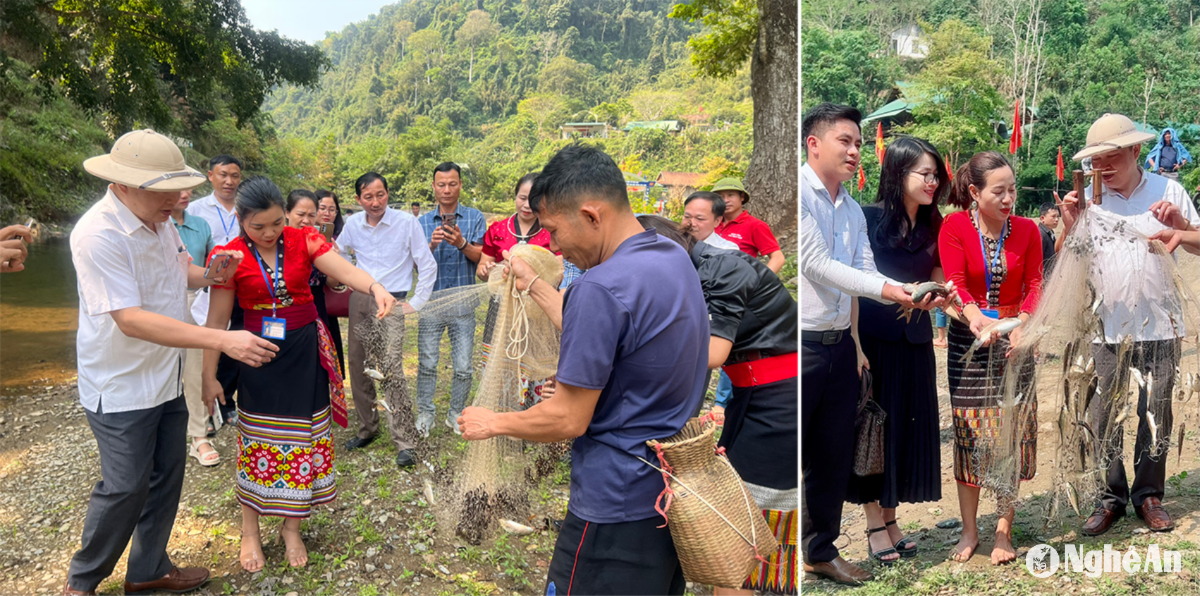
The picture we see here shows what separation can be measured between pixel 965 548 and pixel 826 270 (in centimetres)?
126

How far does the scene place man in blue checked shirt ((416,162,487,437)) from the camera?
4680 mm

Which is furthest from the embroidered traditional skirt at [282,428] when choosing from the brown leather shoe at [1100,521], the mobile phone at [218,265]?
the brown leather shoe at [1100,521]

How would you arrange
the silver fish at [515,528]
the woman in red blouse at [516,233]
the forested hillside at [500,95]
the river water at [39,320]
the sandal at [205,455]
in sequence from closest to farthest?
the silver fish at [515,528] < the woman in red blouse at [516,233] < the sandal at [205,455] < the river water at [39,320] < the forested hillside at [500,95]

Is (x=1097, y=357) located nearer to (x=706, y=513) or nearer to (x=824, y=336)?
(x=824, y=336)

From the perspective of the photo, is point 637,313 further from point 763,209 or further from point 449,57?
point 449,57

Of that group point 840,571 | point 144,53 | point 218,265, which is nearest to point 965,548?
point 840,571

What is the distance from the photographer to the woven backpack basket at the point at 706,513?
1.79 metres

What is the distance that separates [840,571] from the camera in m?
2.99

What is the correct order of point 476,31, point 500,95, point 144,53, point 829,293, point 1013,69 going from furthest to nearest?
point 476,31 → point 500,95 → point 144,53 → point 1013,69 → point 829,293

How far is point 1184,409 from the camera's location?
111 inches

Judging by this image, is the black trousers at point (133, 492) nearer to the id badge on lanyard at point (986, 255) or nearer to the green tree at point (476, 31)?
the id badge on lanyard at point (986, 255)

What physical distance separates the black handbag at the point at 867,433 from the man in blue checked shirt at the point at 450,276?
2313 mm

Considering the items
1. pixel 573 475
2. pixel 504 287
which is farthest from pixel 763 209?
pixel 573 475

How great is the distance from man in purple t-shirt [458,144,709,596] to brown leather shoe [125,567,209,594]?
221cm
